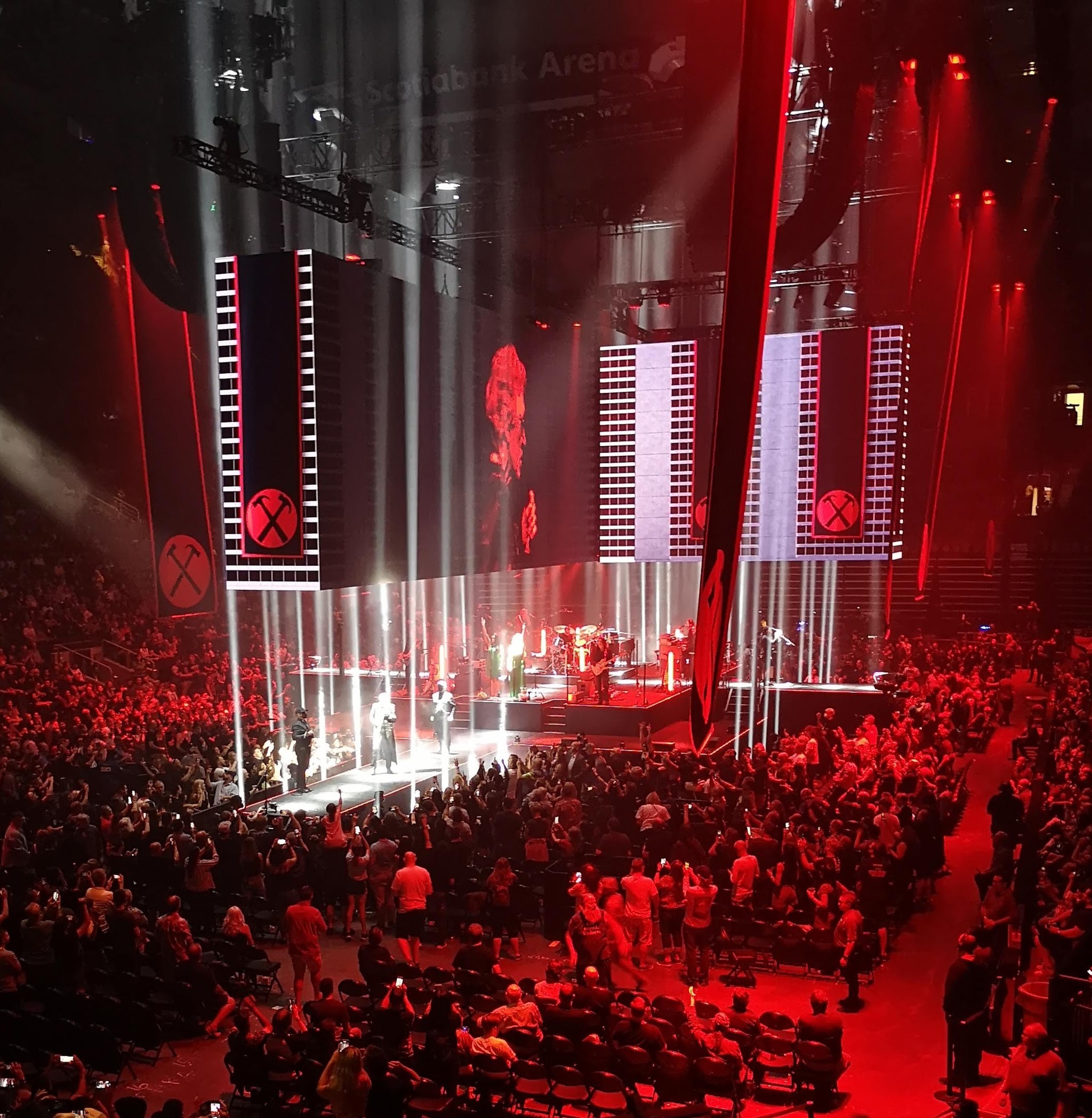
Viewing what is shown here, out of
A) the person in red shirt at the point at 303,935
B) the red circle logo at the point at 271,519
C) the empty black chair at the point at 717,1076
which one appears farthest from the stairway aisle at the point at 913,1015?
the red circle logo at the point at 271,519

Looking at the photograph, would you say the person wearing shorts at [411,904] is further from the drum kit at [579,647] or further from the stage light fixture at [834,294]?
the stage light fixture at [834,294]

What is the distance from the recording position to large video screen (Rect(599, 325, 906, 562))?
16.7 metres

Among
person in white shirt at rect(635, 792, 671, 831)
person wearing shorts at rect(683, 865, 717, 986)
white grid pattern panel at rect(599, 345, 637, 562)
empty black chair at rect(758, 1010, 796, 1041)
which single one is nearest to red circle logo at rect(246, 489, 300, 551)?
person in white shirt at rect(635, 792, 671, 831)

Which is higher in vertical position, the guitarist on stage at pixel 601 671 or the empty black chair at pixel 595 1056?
the empty black chair at pixel 595 1056

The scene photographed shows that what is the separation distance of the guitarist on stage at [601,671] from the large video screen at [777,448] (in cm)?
229

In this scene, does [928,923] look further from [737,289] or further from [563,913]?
[737,289]

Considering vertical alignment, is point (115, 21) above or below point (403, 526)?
above

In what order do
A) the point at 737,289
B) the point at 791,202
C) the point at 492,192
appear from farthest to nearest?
1. the point at 791,202
2. the point at 492,192
3. the point at 737,289

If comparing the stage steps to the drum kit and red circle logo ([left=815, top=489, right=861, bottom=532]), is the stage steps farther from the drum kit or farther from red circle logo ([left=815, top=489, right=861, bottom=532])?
red circle logo ([left=815, top=489, right=861, bottom=532])

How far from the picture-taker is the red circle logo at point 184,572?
12758 mm

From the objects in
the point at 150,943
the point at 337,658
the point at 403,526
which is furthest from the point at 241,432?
the point at 337,658

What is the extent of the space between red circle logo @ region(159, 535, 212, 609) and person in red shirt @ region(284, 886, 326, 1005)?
5257mm

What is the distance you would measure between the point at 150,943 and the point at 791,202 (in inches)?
777

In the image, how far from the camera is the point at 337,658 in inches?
994
